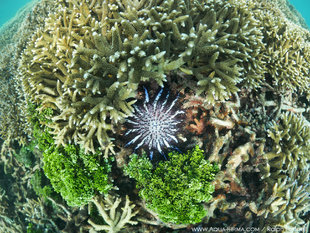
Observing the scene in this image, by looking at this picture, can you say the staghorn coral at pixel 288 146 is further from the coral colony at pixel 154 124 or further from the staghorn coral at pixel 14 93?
the staghorn coral at pixel 14 93

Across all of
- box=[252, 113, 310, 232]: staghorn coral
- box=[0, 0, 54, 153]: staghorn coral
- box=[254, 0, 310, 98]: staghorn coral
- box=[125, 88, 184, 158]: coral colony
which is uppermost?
box=[254, 0, 310, 98]: staghorn coral

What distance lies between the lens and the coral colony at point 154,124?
3.14m

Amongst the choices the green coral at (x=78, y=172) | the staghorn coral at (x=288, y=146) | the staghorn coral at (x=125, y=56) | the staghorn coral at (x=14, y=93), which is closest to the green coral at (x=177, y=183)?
the green coral at (x=78, y=172)

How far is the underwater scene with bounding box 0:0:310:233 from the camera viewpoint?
9.99ft

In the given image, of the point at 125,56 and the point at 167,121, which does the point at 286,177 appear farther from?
the point at 125,56

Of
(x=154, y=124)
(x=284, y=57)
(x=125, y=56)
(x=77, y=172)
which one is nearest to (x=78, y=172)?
(x=77, y=172)

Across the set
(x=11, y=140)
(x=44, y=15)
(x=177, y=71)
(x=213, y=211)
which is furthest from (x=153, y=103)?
(x=44, y=15)

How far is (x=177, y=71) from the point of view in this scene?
334cm

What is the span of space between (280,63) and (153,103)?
2.93 m

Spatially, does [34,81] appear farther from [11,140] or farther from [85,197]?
[11,140]

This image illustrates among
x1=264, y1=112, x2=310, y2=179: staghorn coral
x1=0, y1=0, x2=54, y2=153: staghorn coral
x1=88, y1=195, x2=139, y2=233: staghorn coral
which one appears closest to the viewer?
x1=88, y1=195, x2=139, y2=233: staghorn coral

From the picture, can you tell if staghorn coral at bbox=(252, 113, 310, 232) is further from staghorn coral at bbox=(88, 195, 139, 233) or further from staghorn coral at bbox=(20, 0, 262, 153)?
staghorn coral at bbox=(88, 195, 139, 233)

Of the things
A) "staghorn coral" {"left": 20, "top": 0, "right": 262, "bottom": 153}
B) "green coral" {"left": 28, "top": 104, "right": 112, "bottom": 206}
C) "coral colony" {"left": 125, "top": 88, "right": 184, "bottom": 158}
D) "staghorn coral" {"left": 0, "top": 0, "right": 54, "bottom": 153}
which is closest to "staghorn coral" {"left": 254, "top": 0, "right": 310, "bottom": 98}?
"staghorn coral" {"left": 20, "top": 0, "right": 262, "bottom": 153}

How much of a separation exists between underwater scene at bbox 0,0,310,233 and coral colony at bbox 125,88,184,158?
0.02 m
